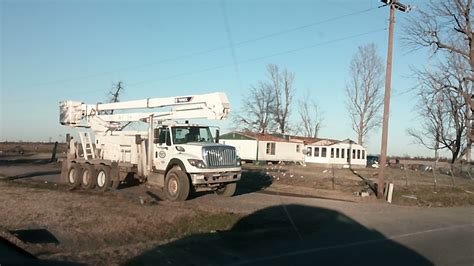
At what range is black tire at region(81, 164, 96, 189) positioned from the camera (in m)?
21.1

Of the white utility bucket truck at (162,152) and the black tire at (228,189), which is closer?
the white utility bucket truck at (162,152)

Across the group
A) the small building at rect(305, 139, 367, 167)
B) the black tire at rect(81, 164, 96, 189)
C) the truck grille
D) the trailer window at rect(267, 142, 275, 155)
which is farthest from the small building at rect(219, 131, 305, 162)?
the truck grille

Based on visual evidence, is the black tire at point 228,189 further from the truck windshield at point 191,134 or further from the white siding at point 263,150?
the white siding at point 263,150

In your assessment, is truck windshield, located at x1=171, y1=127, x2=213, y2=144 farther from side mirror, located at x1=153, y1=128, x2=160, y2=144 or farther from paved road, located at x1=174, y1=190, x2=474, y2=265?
paved road, located at x1=174, y1=190, x2=474, y2=265

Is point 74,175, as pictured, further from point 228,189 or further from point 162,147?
point 228,189

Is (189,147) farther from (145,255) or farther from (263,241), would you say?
(145,255)

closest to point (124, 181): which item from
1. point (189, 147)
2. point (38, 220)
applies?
point (189, 147)

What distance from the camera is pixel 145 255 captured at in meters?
8.51

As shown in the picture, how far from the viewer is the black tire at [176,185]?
17.3 m

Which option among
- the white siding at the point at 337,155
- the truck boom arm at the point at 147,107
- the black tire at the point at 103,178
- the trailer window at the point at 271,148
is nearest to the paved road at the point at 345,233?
the truck boom arm at the point at 147,107

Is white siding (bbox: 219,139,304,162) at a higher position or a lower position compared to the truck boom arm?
lower

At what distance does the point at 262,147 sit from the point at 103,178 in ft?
126

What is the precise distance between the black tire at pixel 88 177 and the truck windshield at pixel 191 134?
4.97 meters

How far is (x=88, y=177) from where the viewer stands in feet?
70.2
